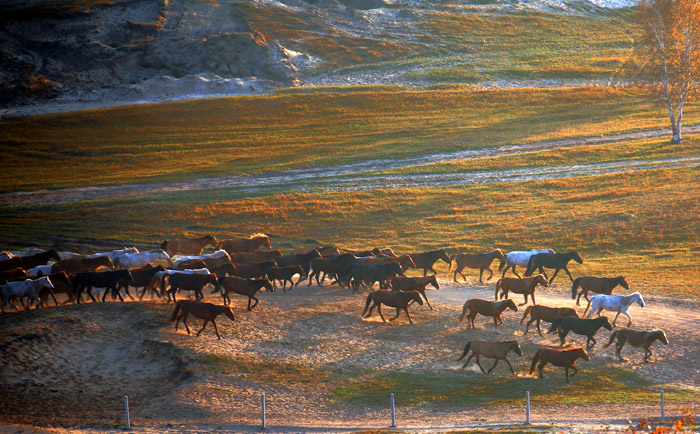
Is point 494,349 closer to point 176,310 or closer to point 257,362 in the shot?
point 257,362

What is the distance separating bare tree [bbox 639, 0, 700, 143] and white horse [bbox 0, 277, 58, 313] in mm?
53716

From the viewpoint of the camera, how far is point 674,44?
60.0 meters

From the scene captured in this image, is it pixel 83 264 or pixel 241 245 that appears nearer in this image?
pixel 83 264

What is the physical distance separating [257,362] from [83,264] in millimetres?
12428

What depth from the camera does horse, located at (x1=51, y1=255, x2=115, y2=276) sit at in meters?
28.9

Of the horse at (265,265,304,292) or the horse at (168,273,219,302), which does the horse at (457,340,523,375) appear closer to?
the horse at (265,265,304,292)

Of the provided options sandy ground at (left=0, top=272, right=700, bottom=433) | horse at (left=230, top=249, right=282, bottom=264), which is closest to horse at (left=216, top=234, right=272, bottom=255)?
horse at (left=230, top=249, right=282, bottom=264)

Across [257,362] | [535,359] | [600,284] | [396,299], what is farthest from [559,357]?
[257,362]

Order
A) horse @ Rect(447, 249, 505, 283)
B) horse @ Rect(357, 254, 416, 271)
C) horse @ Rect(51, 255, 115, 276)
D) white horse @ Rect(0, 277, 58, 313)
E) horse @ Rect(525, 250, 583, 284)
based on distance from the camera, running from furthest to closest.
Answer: horse @ Rect(447, 249, 505, 283), horse @ Rect(525, 250, 583, 284), horse @ Rect(357, 254, 416, 271), horse @ Rect(51, 255, 115, 276), white horse @ Rect(0, 277, 58, 313)

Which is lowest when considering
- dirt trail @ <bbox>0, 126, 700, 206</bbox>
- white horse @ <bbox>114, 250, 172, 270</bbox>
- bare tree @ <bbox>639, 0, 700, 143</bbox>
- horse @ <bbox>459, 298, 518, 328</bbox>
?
dirt trail @ <bbox>0, 126, 700, 206</bbox>

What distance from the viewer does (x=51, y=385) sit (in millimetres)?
19641

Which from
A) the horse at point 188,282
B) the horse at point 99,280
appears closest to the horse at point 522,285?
the horse at point 188,282

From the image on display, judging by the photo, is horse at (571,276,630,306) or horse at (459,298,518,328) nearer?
horse at (459,298,518,328)

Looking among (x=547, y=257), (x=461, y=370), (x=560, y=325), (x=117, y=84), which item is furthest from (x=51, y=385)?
(x=117, y=84)
